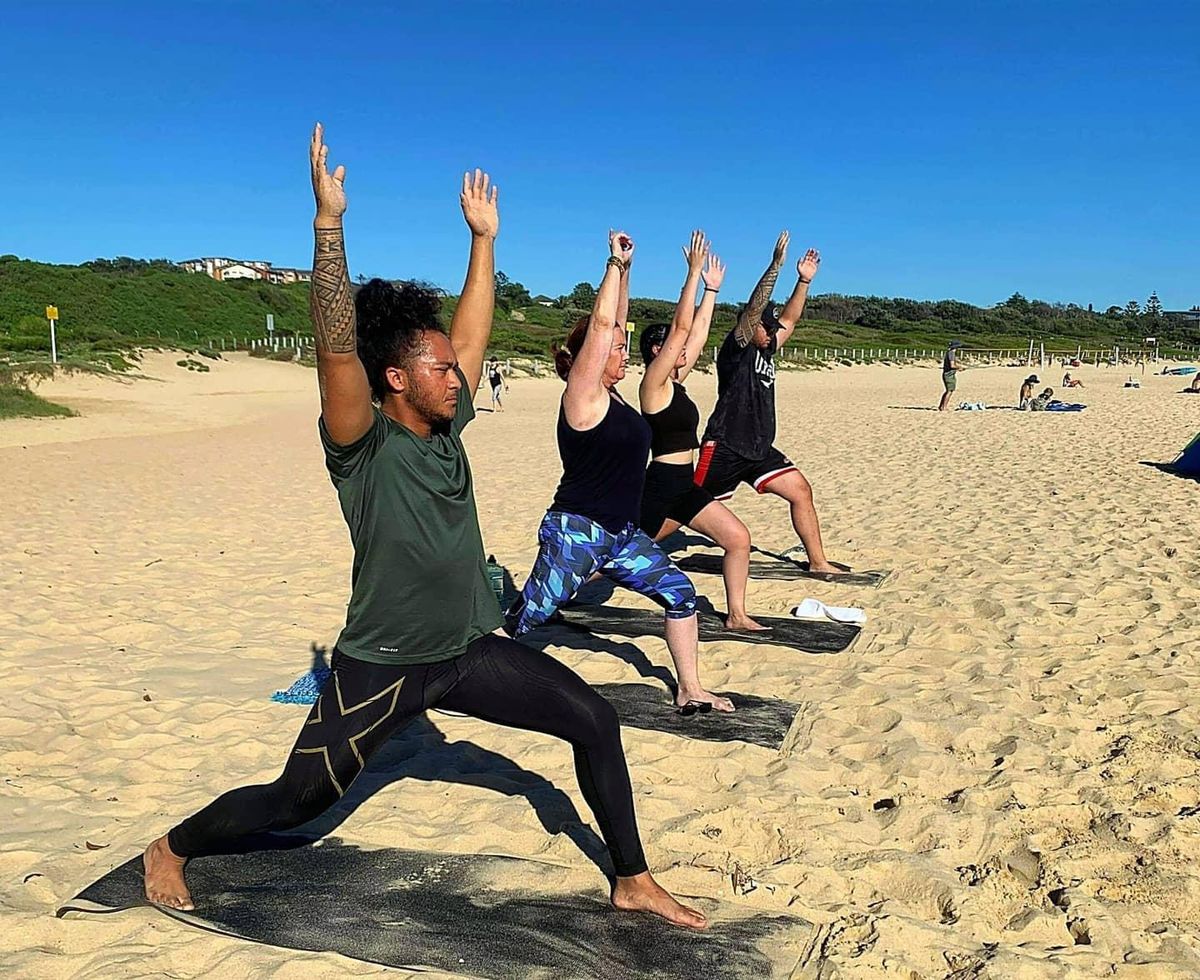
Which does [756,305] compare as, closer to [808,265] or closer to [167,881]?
[808,265]

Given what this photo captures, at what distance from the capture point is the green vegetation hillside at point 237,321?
191ft

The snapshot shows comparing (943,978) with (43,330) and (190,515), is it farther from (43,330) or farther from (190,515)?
(43,330)

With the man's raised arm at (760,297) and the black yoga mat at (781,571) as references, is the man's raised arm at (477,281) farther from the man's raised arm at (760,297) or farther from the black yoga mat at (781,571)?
the black yoga mat at (781,571)

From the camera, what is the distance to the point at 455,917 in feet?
10.8

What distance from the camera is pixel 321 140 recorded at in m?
2.53

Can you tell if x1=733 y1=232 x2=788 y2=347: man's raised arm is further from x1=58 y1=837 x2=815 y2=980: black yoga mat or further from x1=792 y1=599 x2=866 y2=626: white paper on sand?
x1=58 y1=837 x2=815 y2=980: black yoga mat

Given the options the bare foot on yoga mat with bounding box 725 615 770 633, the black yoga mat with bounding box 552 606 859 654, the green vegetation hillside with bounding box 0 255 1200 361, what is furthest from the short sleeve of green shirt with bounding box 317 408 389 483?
the green vegetation hillside with bounding box 0 255 1200 361

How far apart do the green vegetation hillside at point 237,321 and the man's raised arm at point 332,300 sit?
33.0 m

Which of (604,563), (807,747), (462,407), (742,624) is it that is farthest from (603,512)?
(742,624)

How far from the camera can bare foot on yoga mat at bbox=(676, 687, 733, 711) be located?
505 cm

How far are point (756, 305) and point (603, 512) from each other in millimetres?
2556

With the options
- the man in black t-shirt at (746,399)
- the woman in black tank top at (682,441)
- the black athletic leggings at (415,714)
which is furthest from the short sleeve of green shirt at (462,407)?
the man in black t-shirt at (746,399)

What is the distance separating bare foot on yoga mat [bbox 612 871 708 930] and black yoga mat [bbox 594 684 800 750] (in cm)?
151

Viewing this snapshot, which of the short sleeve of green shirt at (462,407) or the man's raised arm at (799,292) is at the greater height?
the man's raised arm at (799,292)
